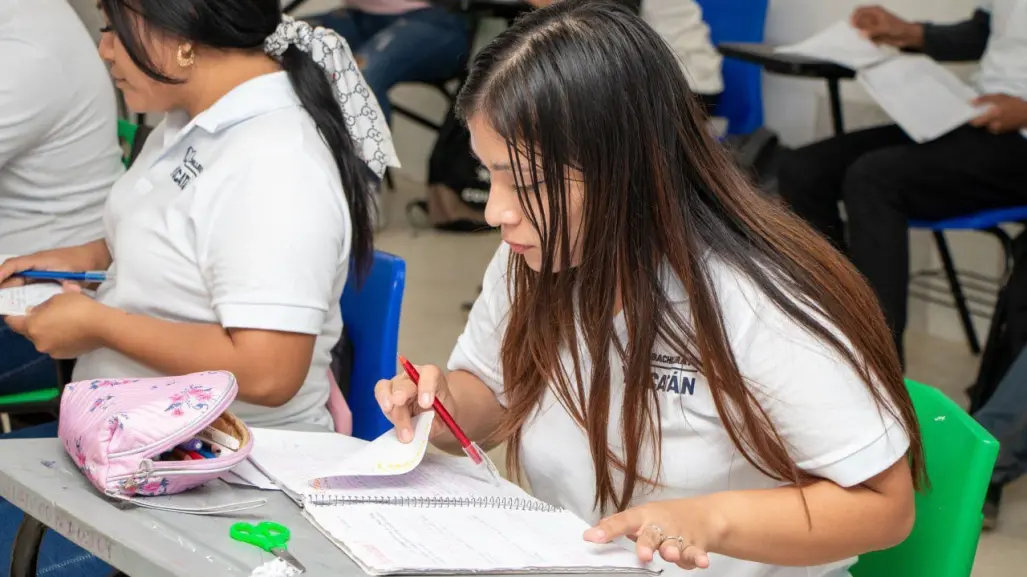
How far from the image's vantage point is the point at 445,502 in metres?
1.11

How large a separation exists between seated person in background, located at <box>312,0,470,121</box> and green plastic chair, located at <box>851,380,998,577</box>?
2.99 m

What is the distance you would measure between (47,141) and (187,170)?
18.9 inches

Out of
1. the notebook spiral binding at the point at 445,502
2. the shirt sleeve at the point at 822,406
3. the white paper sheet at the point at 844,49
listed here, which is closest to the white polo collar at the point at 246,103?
the notebook spiral binding at the point at 445,502

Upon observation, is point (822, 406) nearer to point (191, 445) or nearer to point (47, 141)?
point (191, 445)

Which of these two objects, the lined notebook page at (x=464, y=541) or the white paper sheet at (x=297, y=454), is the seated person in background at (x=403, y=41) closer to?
the white paper sheet at (x=297, y=454)

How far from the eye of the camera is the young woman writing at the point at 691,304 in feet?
3.56

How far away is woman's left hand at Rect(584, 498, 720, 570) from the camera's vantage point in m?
0.99

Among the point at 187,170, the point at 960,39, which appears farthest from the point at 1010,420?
the point at 187,170

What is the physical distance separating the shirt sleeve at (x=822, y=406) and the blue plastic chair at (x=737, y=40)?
108 inches

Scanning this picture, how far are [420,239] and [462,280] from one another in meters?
0.47

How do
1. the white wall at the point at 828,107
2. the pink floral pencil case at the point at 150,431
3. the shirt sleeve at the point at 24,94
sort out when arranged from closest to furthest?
the pink floral pencil case at the point at 150,431
the shirt sleeve at the point at 24,94
the white wall at the point at 828,107

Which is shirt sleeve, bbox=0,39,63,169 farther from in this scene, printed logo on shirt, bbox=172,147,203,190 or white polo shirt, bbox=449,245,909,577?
white polo shirt, bbox=449,245,909,577

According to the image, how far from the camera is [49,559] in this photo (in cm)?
136

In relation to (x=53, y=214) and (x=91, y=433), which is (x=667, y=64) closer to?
(x=91, y=433)
